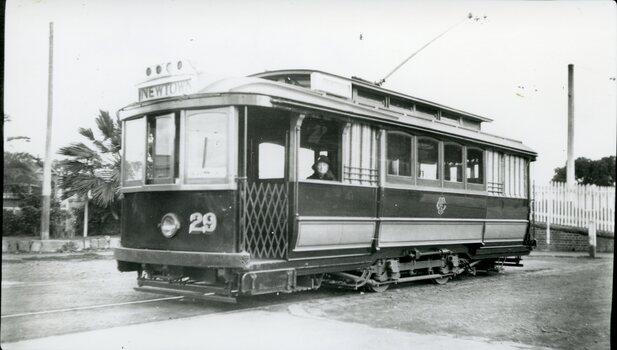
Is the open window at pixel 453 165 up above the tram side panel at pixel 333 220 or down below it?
above

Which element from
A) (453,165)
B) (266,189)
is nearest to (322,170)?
(266,189)

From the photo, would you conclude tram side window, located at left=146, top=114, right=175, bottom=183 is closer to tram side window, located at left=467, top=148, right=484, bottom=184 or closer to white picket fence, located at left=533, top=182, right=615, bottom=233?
tram side window, located at left=467, top=148, right=484, bottom=184

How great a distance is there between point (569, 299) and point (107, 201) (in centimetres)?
1155

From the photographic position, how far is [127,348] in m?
5.29

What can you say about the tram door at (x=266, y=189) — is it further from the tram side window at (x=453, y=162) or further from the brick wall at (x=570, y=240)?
the brick wall at (x=570, y=240)

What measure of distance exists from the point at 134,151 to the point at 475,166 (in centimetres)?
684

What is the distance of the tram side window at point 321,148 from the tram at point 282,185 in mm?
21

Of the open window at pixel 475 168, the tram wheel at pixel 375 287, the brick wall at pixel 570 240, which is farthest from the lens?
the brick wall at pixel 570 240

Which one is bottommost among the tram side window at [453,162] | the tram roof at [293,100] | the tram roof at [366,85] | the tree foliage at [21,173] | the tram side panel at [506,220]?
the tram side panel at [506,220]

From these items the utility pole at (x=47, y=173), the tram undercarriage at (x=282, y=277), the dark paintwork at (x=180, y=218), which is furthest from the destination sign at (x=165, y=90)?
the utility pole at (x=47, y=173)

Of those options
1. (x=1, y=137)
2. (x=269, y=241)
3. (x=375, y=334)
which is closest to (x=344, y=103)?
(x=269, y=241)

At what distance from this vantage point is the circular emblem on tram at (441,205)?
33.4 feet

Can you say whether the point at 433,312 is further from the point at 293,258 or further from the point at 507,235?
the point at 507,235

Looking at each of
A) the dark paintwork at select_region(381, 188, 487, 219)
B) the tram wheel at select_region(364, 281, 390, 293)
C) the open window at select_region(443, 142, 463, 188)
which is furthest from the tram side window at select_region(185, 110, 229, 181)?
the open window at select_region(443, 142, 463, 188)
